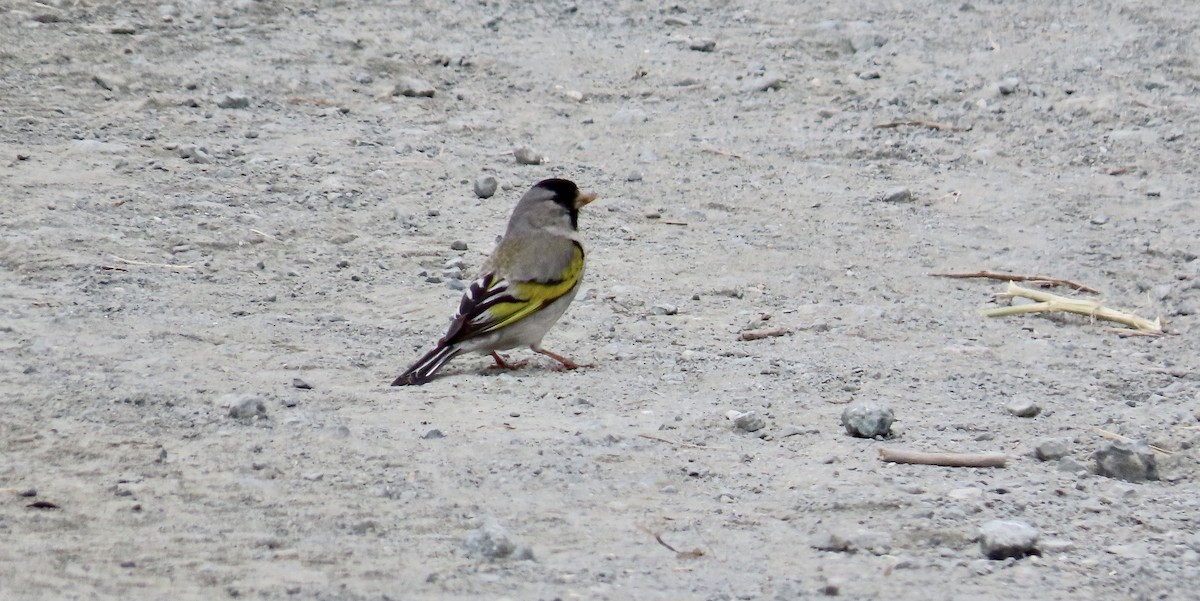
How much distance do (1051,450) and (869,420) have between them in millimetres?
593

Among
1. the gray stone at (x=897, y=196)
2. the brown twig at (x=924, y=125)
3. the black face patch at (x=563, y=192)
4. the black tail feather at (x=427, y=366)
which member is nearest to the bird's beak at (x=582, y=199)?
the black face patch at (x=563, y=192)

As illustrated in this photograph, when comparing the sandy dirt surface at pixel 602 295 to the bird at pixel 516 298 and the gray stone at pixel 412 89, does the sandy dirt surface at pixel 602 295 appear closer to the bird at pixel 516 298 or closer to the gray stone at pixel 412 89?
the gray stone at pixel 412 89

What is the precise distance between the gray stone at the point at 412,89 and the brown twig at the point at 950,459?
18.9 feet

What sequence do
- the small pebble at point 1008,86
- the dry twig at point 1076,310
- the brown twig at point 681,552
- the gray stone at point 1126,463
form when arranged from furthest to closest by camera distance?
1. the small pebble at point 1008,86
2. the dry twig at point 1076,310
3. the gray stone at point 1126,463
4. the brown twig at point 681,552

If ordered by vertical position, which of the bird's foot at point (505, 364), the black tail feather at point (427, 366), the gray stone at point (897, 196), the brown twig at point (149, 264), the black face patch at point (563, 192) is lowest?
the bird's foot at point (505, 364)

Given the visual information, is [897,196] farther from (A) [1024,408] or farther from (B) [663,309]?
(A) [1024,408]

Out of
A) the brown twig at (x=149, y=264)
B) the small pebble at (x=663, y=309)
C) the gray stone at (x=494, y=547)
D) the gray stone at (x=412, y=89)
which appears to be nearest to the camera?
the gray stone at (x=494, y=547)

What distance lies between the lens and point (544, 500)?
4.79m

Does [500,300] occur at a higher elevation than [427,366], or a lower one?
A: higher

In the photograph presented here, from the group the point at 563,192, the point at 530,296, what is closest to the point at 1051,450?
the point at 530,296

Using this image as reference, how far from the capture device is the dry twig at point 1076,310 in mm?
6949

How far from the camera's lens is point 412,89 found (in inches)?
404

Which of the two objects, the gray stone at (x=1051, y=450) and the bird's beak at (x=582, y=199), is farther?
the bird's beak at (x=582, y=199)

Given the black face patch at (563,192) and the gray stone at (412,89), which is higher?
the black face patch at (563,192)
